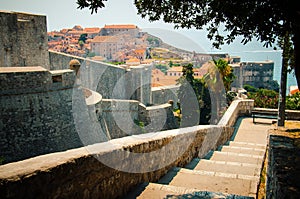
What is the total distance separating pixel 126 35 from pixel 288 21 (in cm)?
10998

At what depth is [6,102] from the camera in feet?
25.8

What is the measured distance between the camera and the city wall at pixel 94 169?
2.41m

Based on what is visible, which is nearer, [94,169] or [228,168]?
[94,169]

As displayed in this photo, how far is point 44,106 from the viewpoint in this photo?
877cm

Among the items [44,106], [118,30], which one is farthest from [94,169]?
[118,30]

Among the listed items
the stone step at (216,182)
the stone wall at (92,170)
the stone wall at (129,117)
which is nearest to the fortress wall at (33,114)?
the stone wall at (129,117)

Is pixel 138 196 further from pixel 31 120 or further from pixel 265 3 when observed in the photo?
pixel 31 120

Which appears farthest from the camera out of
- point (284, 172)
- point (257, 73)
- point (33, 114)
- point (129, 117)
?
point (257, 73)

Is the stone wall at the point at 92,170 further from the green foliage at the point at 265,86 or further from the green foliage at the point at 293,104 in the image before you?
the green foliage at the point at 265,86

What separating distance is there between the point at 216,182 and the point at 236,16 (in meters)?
2.81

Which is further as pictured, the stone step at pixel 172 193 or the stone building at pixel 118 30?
the stone building at pixel 118 30

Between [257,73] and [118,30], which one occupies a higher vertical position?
[118,30]

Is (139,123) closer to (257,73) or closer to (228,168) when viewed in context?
(228,168)

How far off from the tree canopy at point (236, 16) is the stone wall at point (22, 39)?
1066 centimetres
